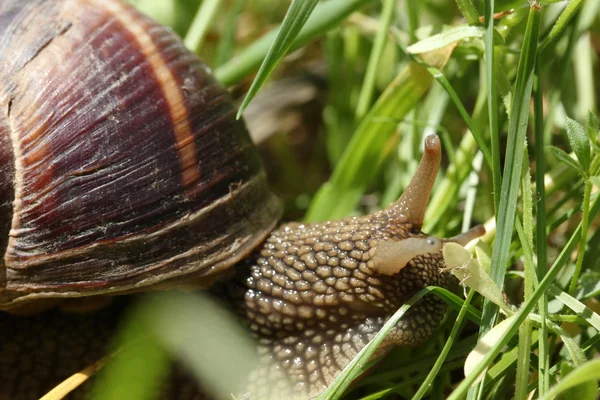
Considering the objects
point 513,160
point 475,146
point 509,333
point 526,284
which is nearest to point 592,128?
point 513,160

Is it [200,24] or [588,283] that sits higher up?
[200,24]

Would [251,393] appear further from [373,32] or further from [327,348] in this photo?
[373,32]

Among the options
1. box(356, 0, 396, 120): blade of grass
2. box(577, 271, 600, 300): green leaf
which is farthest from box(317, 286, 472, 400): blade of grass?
box(356, 0, 396, 120): blade of grass

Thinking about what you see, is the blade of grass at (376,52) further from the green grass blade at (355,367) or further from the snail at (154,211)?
the green grass blade at (355,367)

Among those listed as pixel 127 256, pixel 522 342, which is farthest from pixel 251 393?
pixel 522 342

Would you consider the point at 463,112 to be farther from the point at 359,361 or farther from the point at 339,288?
the point at 359,361

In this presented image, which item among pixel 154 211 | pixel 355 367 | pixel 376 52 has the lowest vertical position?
pixel 355 367

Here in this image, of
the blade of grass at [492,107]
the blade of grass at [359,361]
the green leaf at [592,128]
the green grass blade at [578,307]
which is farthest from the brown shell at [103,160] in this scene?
the green leaf at [592,128]
